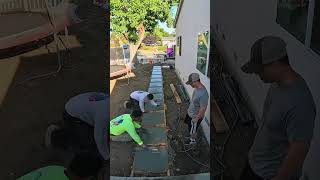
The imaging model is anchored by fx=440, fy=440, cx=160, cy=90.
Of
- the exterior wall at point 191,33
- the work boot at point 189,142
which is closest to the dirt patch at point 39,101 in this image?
the exterior wall at point 191,33

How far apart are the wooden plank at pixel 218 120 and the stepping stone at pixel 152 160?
0.93ft

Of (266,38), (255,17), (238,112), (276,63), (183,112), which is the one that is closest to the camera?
(276,63)

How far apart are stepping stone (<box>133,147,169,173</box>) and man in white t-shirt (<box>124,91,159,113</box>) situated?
22 centimetres

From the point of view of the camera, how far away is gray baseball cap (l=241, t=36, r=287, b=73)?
1.49 meters

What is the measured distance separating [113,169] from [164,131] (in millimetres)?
301

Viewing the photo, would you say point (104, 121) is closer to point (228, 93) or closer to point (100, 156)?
point (100, 156)

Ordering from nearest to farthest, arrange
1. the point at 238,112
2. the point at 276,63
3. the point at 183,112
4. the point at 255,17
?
1. the point at 276,63
2. the point at 255,17
3. the point at 238,112
4. the point at 183,112

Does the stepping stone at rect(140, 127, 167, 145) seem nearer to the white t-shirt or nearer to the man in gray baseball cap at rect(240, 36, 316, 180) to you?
the white t-shirt

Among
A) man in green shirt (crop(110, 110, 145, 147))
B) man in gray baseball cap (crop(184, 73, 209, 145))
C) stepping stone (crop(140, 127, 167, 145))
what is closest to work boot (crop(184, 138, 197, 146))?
man in gray baseball cap (crop(184, 73, 209, 145))

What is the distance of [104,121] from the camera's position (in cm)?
185

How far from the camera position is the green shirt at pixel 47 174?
179 centimetres

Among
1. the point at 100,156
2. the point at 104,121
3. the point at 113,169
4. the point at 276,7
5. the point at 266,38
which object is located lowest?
the point at 113,169

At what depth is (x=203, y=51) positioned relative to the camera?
1.95 meters

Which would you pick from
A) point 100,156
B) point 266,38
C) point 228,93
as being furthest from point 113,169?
point 266,38
